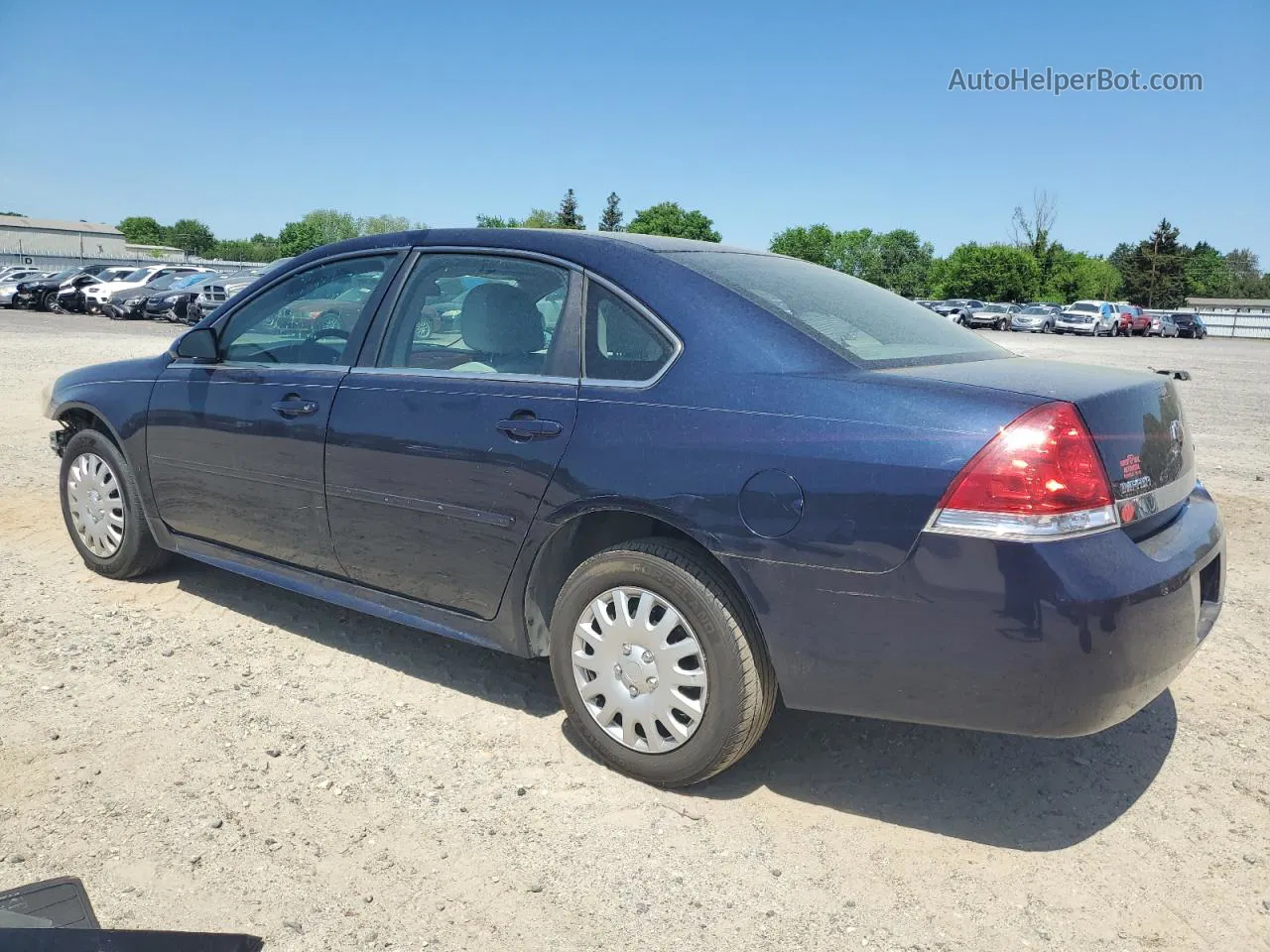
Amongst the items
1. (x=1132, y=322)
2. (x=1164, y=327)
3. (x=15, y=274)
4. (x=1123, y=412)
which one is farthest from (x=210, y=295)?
(x=1164, y=327)

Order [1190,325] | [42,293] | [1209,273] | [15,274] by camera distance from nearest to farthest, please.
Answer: [42,293] → [15,274] → [1190,325] → [1209,273]

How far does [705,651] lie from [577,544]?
2.11 feet

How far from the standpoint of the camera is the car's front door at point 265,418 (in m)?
4.04

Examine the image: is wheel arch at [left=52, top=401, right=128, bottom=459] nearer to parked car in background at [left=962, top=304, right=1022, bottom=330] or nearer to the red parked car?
parked car in background at [left=962, top=304, right=1022, bottom=330]

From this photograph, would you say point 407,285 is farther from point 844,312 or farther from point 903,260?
point 903,260

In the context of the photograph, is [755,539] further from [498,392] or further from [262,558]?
[262,558]

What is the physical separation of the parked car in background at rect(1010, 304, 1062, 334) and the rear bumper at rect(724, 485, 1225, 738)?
A: 52799mm

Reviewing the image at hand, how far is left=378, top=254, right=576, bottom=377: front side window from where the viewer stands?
11.7 feet

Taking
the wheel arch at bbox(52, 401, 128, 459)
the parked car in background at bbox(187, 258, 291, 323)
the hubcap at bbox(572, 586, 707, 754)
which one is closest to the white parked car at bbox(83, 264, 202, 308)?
the parked car in background at bbox(187, 258, 291, 323)

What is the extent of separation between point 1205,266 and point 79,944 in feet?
484

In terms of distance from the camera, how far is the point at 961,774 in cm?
344

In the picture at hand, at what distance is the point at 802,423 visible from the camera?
2.89 metres

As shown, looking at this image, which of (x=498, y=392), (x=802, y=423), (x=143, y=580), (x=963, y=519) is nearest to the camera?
(x=963, y=519)

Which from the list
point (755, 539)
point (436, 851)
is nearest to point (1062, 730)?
point (755, 539)
